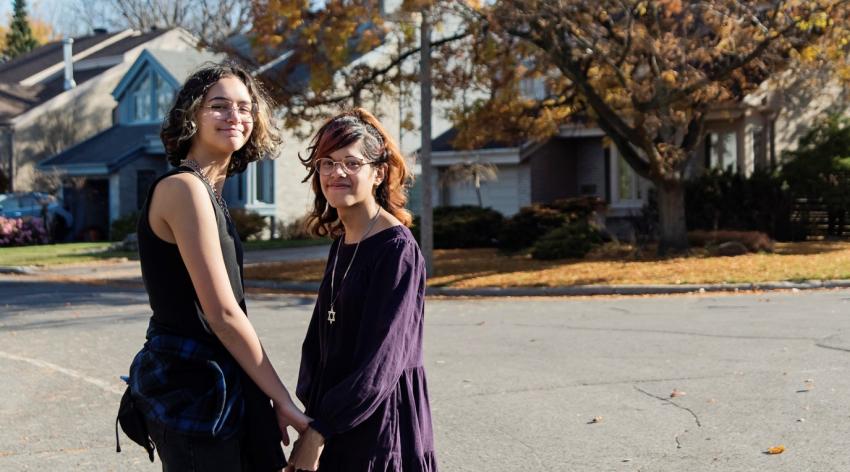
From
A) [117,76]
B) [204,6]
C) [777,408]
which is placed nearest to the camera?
[777,408]

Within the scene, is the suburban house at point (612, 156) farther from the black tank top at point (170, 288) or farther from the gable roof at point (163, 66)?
the black tank top at point (170, 288)

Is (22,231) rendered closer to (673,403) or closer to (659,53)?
(659,53)

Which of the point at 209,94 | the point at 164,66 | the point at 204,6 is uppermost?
the point at 204,6

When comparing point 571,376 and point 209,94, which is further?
point 571,376

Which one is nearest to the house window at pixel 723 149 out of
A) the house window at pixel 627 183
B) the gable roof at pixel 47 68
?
the house window at pixel 627 183

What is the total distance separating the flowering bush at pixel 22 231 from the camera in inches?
1294

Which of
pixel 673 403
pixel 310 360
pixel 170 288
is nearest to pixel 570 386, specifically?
pixel 673 403

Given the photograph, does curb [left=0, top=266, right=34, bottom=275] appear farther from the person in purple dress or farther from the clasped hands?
the clasped hands

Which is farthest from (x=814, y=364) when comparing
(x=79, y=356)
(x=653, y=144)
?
(x=653, y=144)

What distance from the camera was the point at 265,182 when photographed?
3484cm

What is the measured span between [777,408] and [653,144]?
13380mm

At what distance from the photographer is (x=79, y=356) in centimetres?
1053

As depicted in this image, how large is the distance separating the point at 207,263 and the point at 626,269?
54.2 ft

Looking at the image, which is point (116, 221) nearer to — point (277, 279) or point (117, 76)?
point (117, 76)
